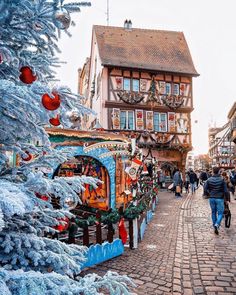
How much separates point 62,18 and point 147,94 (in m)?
22.6

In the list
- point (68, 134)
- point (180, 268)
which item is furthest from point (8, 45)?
point (68, 134)

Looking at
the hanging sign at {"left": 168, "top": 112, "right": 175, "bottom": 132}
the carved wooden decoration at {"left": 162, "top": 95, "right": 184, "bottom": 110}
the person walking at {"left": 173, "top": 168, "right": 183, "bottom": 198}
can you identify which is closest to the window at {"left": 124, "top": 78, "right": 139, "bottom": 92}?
the carved wooden decoration at {"left": 162, "top": 95, "right": 184, "bottom": 110}

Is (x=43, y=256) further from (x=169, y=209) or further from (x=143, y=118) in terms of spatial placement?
(x=143, y=118)

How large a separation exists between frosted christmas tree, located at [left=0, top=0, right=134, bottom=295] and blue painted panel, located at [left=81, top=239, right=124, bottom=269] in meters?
2.74

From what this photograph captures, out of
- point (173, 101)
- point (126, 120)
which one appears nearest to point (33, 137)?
point (126, 120)

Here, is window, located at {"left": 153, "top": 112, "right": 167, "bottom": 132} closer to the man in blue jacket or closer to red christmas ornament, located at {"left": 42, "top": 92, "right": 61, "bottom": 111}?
the man in blue jacket

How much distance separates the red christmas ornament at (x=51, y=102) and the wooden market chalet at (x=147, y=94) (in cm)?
2050

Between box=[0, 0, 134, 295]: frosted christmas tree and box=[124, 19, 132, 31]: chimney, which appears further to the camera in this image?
box=[124, 19, 132, 31]: chimney

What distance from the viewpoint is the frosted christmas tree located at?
1.95 m

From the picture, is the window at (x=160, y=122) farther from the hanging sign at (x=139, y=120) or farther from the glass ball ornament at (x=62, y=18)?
the glass ball ornament at (x=62, y=18)

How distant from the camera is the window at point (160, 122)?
24.5m

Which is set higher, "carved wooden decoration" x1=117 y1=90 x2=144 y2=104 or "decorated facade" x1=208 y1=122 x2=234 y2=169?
"carved wooden decoration" x1=117 y1=90 x2=144 y2=104

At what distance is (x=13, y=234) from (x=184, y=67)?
25.6 metres

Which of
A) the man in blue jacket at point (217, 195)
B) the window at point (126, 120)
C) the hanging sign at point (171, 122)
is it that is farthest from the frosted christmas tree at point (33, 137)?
the hanging sign at point (171, 122)
